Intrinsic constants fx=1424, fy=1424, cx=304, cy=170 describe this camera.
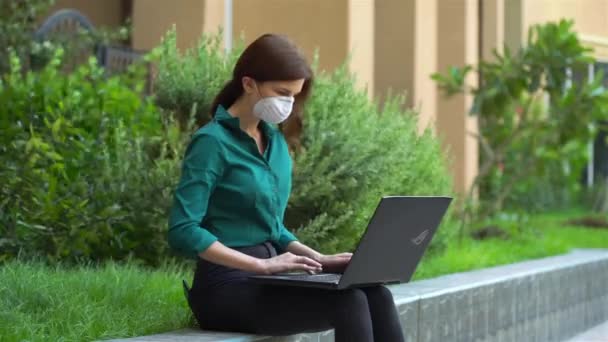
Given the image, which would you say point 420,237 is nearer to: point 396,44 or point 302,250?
point 302,250

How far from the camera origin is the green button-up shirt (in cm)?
474

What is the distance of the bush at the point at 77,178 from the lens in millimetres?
7203

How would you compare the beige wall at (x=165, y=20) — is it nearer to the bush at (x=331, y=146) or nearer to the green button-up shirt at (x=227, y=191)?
the bush at (x=331, y=146)

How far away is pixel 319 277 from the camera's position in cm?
477

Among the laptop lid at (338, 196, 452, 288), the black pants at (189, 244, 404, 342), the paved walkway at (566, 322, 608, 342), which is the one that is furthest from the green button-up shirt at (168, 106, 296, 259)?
the paved walkway at (566, 322, 608, 342)

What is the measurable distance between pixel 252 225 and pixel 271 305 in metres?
0.32

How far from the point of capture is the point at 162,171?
7293 mm

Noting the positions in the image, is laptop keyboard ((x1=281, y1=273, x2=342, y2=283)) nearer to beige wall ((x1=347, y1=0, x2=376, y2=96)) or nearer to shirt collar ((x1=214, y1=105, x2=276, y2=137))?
shirt collar ((x1=214, y1=105, x2=276, y2=137))

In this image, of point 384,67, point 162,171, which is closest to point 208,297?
point 162,171

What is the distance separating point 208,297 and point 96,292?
89 centimetres

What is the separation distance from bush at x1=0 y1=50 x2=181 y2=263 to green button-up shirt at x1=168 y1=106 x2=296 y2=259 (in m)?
2.23

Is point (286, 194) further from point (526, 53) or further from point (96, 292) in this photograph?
point (526, 53)

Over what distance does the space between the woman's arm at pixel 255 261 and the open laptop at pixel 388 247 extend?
0.11 feet

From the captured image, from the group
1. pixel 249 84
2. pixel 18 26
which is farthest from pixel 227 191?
pixel 18 26
